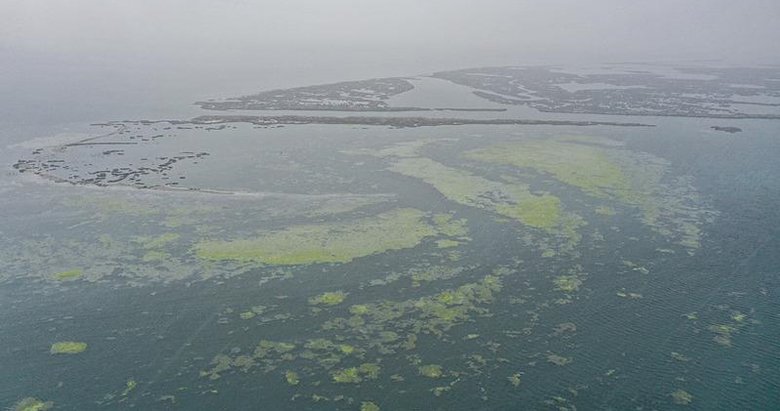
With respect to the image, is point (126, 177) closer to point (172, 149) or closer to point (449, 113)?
point (172, 149)

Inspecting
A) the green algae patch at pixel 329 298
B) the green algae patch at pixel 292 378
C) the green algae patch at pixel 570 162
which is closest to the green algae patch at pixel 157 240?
the green algae patch at pixel 329 298

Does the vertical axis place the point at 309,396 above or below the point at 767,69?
below

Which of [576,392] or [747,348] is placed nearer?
[576,392]

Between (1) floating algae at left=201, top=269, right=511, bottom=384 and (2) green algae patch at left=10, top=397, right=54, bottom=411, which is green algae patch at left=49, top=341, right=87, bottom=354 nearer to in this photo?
(2) green algae patch at left=10, top=397, right=54, bottom=411

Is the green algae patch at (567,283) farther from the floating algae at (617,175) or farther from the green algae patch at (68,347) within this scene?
the green algae patch at (68,347)

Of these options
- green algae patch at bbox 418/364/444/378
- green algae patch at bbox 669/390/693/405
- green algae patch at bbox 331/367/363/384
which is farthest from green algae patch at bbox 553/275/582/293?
green algae patch at bbox 331/367/363/384

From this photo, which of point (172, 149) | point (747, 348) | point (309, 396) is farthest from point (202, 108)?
point (747, 348)

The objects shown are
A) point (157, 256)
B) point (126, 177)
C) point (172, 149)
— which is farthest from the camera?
point (172, 149)
